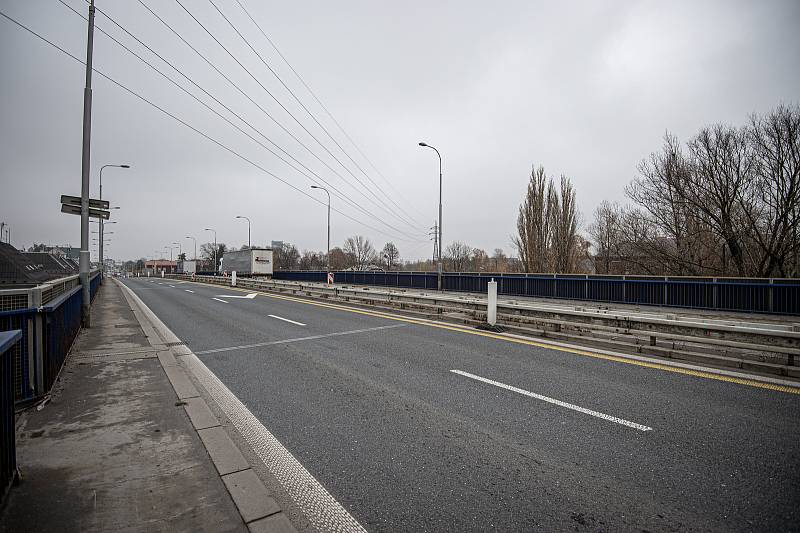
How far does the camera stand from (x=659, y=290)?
1772 centimetres

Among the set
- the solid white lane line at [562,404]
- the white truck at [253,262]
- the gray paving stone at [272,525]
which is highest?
the white truck at [253,262]

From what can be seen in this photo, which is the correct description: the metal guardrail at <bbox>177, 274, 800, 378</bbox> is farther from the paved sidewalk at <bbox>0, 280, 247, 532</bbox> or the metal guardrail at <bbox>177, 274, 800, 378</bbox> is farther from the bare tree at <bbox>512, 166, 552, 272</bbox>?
the bare tree at <bbox>512, 166, 552, 272</bbox>

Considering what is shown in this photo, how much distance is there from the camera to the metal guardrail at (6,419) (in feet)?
8.51

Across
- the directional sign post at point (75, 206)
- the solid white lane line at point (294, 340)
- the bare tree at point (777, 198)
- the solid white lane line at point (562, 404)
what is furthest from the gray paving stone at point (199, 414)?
the bare tree at point (777, 198)

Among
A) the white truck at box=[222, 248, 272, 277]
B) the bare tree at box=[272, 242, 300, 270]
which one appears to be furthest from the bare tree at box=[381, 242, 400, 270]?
the white truck at box=[222, 248, 272, 277]

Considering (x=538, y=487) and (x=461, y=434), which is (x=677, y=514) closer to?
(x=538, y=487)

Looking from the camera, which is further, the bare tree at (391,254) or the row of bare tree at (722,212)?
Answer: the bare tree at (391,254)

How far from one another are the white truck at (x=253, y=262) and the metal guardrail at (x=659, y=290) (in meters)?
26.8

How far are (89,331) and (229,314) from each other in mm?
4397

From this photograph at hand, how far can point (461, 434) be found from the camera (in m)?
3.94

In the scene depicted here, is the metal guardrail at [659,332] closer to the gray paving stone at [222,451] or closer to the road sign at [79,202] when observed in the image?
the gray paving stone at [222,451]

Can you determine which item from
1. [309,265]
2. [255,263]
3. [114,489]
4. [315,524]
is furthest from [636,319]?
[309,265]

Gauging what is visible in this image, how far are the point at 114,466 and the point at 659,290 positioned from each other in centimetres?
2096

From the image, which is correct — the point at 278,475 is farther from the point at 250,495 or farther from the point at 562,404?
the point at 562,404
